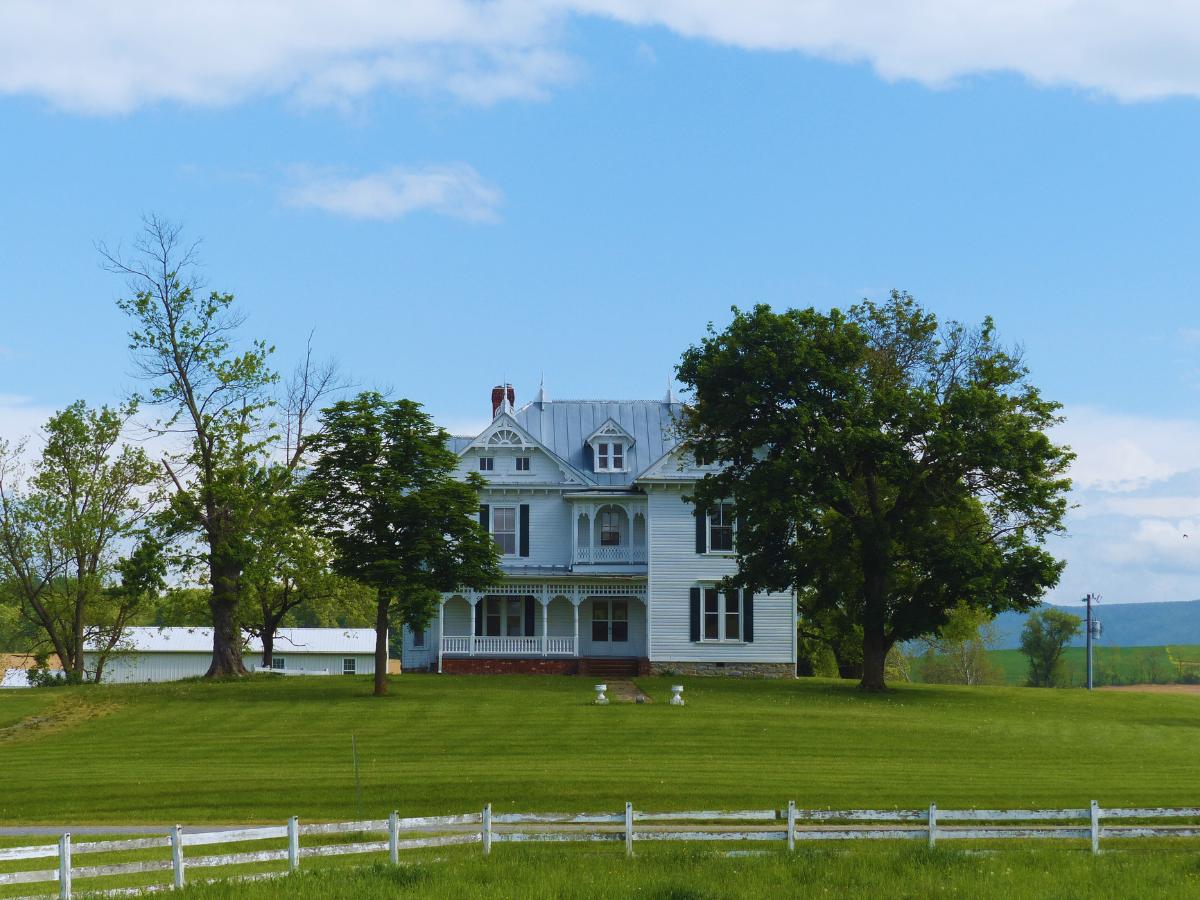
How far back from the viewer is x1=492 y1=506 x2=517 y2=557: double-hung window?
183 ft

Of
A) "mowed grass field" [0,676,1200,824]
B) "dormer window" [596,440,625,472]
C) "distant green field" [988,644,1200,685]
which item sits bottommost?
"distant green field" [988,644,1200,685]

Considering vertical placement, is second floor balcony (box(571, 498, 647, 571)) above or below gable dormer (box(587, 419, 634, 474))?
below

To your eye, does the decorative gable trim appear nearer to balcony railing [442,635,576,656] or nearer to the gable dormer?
the gable dormer

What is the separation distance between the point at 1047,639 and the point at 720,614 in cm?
4936

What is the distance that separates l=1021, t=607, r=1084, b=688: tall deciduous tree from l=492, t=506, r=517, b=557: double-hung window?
2013 inches

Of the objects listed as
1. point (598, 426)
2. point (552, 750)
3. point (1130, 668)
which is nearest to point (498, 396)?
point (598, 426)

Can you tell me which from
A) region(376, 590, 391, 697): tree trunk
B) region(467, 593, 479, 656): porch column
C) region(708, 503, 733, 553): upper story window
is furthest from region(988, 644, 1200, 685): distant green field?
region(376, 590, 391, 697): tree trunk

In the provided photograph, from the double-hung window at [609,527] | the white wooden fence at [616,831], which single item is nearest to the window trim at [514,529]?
the double-hung window at [609,527]

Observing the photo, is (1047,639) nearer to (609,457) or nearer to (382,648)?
(609,457)

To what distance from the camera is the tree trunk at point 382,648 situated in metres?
43.0

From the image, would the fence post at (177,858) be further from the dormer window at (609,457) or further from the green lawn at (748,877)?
the dormer window at (609,457)

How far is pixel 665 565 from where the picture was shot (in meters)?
54.0

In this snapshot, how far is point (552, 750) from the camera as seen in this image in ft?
101

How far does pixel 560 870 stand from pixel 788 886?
2.76 meters
